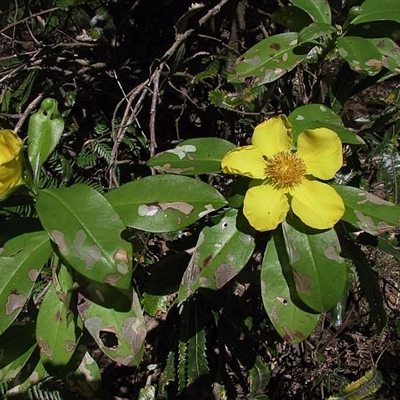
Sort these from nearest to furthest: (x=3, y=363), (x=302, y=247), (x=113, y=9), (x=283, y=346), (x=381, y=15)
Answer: (x=302, y=247) < (x=381, y=15) < (x=3, y=363) < (x=113, y=9) < (x=283, y=346)

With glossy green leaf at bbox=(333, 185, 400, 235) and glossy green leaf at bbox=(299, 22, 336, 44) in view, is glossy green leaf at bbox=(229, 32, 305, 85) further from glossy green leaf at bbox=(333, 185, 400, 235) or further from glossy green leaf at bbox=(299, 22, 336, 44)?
glossy green leaf at bbox=(333, 185, 400, 235)

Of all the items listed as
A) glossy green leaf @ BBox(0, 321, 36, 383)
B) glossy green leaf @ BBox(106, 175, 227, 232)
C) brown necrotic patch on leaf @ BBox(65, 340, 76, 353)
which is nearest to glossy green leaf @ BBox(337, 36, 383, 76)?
glossy green leaf @ BBox(106, 175, 227, 232)

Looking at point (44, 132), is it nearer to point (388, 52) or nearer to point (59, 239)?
point (59, 239)

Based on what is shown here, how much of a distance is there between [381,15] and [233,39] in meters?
0.63

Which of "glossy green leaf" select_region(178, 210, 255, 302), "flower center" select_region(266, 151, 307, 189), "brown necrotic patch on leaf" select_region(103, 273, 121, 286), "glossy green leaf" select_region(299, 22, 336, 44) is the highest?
"glossy green leaf" select_region(299, 22, 336, 44)

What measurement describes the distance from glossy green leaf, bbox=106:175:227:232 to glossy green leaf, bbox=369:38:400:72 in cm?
46

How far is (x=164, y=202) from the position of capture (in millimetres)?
1300

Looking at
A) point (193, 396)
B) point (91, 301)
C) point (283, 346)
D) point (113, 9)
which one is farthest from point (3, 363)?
point (113, 9)

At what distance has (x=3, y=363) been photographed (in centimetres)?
151

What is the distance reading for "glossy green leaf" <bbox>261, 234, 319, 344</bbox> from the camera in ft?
4.22

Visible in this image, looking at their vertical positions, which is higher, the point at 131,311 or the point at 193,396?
the point at 131,311

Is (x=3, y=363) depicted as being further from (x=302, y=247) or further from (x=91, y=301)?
(x=302, y=247)

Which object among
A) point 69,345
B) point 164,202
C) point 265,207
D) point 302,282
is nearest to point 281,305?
point 302,282

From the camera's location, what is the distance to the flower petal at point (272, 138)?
4.33 ft
